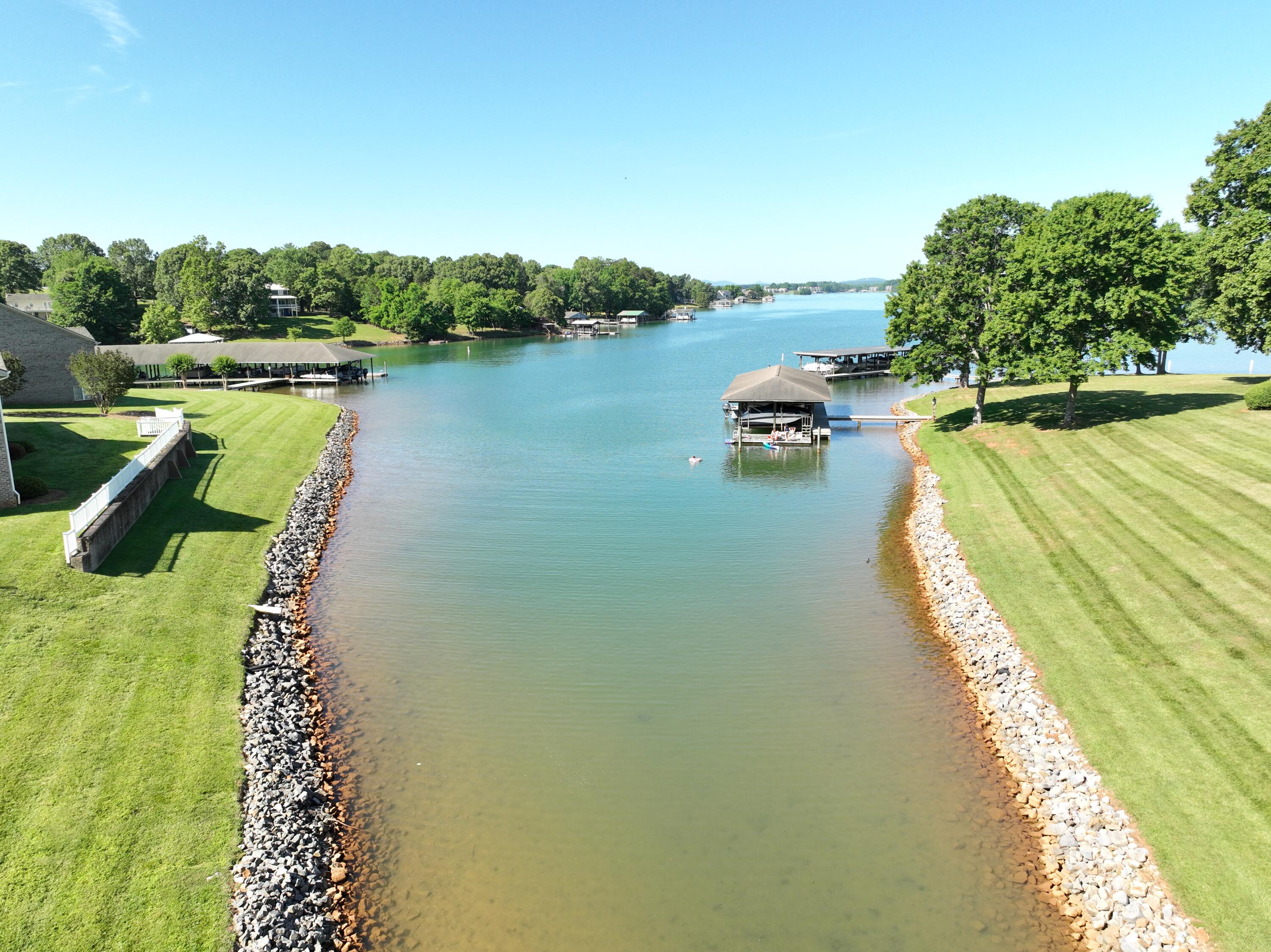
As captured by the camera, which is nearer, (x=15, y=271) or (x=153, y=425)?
(x=153, y=425)

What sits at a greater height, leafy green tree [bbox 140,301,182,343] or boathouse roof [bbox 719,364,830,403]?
leafy green tree [bbox 140,301,182,343]

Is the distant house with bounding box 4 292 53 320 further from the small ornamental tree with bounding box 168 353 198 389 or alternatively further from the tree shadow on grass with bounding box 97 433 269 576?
the tree shadow on grass with bounding box 97 433 269 576

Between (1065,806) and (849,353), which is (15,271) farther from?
(1065,806)

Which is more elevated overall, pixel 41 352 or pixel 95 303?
pixel 95 303

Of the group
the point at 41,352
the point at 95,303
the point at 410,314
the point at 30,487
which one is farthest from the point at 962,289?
the point at 95,303

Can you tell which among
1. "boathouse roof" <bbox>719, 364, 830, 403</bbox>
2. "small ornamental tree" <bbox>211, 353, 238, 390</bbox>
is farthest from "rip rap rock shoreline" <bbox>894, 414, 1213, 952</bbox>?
"small ornamental tree" <bbox>211, 353, 238, 390</bbox>

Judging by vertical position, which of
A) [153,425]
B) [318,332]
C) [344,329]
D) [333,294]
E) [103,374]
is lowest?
[153,425]
